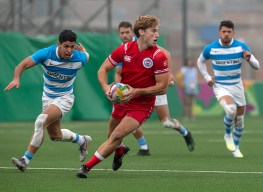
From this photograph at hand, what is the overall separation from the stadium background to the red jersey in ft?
49.8

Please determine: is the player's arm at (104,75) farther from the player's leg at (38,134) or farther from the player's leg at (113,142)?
the player's leg at (38,134)

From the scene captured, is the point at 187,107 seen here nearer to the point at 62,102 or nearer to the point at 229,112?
the point at 229,112

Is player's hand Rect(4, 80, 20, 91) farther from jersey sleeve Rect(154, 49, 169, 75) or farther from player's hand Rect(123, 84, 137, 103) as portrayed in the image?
jersey sleeve Rect(154, 49, 169, 75)

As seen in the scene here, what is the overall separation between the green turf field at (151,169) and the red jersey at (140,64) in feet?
4.10

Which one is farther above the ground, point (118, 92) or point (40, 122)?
point (118, 92)

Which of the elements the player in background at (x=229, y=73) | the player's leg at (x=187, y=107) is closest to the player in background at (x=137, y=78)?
the player in background at (x=229, y=73)

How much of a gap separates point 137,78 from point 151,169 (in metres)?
1.92

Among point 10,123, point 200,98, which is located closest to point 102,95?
point 10,123

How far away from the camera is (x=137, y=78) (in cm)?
1263

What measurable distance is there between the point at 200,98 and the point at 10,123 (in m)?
9.28

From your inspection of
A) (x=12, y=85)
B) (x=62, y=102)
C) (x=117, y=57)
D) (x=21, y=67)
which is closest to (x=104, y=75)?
(x=117, y=57)

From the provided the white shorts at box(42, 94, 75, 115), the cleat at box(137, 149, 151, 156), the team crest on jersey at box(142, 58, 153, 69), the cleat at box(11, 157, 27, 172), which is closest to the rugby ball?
the team crest on jersey at box(142, 58, 153, 69)

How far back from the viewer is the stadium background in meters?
28.4

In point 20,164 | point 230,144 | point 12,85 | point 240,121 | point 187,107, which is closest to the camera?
point 12,85
